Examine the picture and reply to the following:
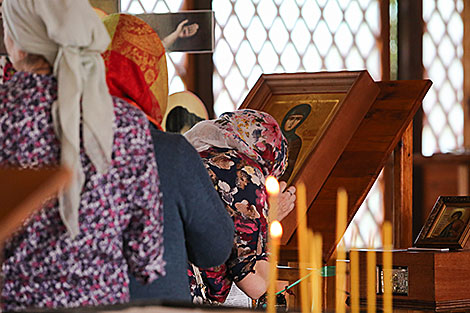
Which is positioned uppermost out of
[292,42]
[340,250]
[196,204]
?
[292,42]

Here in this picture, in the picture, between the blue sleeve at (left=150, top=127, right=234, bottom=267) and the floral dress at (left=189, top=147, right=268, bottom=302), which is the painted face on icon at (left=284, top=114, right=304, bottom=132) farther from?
the blue sleeve at (left=150, top=127, right=234, bottom=267)

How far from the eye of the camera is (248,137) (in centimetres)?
189

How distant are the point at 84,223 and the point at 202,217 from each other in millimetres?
207

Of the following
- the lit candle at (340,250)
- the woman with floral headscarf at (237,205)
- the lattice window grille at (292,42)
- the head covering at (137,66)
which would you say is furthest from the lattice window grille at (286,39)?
the lit candle at (340,250)

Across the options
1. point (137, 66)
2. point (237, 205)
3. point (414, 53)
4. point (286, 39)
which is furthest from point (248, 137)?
point (414, 53)

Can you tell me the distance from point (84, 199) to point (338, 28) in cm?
292

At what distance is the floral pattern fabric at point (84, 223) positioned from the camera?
3.74ft

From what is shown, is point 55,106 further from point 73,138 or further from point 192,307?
point 192,307

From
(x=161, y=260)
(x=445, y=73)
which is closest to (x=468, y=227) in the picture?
(x=161, y=260)

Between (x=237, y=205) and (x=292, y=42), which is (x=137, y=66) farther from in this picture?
(x=292, y=42)

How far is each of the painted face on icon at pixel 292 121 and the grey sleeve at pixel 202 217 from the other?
3.38ft

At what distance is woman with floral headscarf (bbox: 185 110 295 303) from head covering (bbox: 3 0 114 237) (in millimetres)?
594

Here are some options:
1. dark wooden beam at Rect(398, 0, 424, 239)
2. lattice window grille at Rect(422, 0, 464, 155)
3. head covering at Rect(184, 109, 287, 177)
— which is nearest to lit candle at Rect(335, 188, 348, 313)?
head covering at Rect(184, 109, 287, 177)

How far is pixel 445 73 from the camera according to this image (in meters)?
4.20
